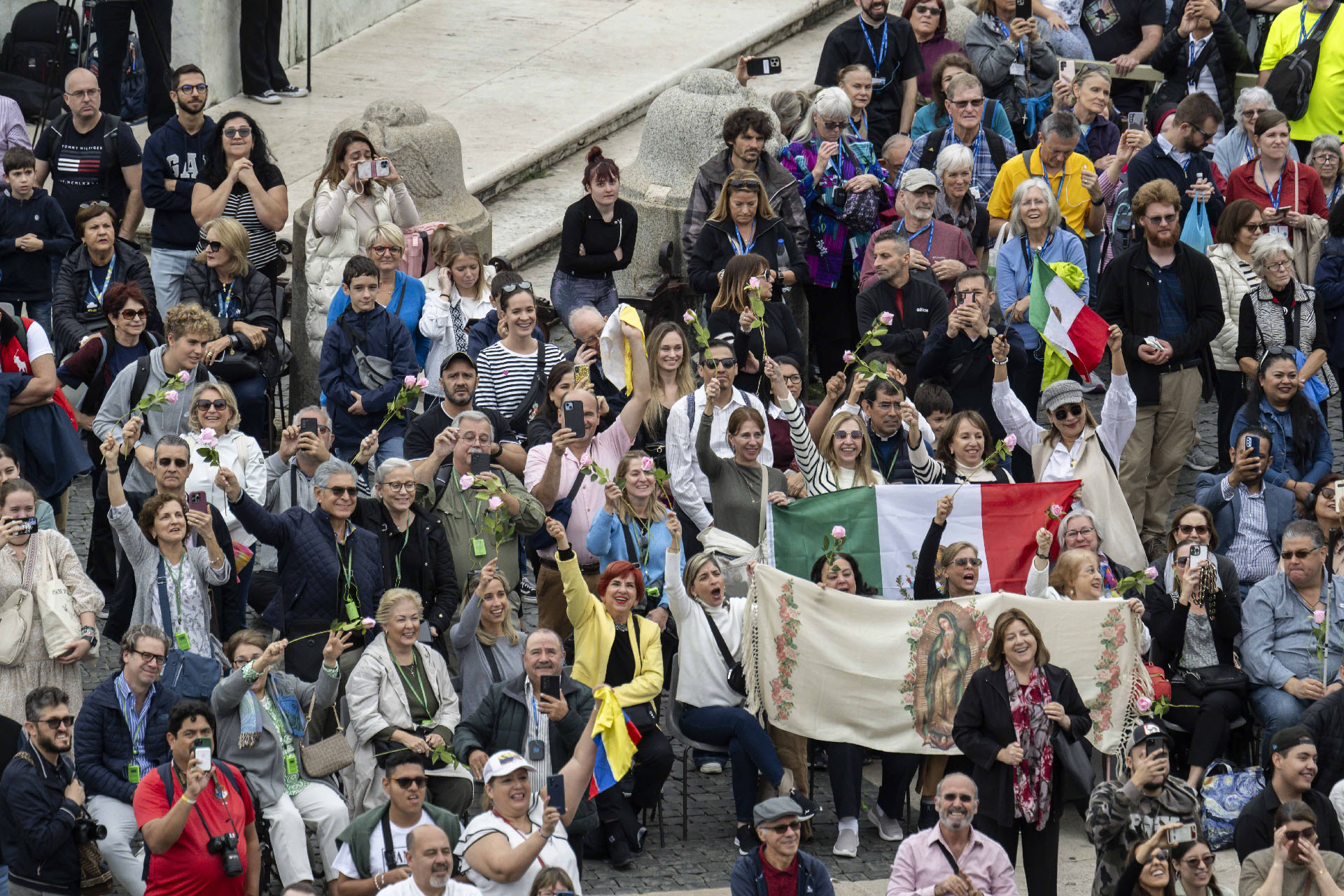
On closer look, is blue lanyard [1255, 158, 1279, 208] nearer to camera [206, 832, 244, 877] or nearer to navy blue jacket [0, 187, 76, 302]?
navy blue jacket [0, 187, 76, 302]

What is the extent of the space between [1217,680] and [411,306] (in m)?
5.29

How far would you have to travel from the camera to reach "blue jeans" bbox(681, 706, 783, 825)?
1213cm

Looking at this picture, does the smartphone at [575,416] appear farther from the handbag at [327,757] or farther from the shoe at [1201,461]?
the shoe at [1201,461]

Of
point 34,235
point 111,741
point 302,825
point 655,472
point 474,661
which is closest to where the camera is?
point 111,741

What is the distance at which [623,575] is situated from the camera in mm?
12211

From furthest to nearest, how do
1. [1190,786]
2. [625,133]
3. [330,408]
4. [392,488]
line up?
[625,133] < [330,408] < [392,488] < [1190,786]

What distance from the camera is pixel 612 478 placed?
43.6 feet

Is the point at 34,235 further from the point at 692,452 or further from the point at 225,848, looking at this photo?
the point at 225,848

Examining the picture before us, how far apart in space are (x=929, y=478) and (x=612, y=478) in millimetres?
1785

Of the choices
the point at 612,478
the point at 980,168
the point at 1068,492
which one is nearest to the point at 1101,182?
the point at 980,168

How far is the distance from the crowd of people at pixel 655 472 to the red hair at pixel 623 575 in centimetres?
3

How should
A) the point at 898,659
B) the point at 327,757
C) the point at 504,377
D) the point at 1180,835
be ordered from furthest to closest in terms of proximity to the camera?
the point at 504,377, the point at 898,659, the point at 327,757, the point at 1180,835

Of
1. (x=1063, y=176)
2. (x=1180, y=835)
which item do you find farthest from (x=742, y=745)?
(x=1063, y=176)

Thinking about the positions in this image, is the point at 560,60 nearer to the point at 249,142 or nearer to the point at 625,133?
the point at 625,133
